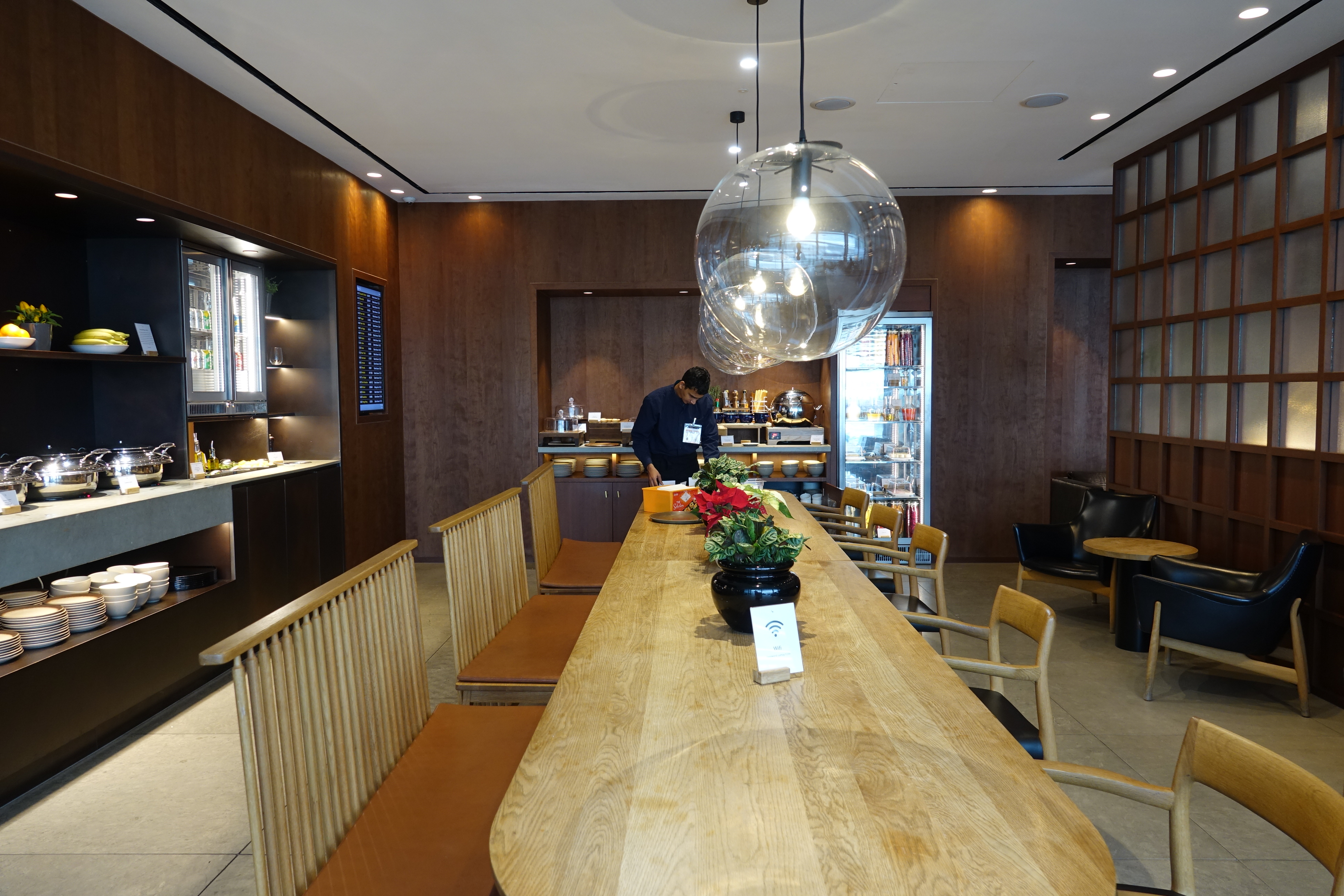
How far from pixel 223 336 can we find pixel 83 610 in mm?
1804

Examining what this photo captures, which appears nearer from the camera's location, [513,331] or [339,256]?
[339,256]

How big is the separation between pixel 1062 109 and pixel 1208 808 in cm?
365

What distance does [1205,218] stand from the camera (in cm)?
462

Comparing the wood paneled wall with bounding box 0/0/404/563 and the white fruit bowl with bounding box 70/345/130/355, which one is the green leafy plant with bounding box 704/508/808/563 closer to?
the wood paneled wall with bounding box 0/0/404/563

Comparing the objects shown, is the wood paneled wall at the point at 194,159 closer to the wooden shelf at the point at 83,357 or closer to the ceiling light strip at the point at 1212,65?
the ceiling light strip at the point at 1212,65

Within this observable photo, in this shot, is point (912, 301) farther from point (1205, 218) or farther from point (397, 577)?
point (397, 577)

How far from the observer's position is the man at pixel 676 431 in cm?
528

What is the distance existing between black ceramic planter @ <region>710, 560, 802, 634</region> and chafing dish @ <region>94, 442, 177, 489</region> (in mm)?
3117

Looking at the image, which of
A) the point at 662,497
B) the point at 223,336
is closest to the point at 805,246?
the point at 662,497

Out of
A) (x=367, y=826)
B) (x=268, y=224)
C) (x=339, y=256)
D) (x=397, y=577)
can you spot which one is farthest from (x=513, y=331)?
(x=367, y=826)

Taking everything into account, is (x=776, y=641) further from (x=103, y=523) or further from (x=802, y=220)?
(x=103, y=523)

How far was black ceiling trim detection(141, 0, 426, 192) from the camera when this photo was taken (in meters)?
3.31

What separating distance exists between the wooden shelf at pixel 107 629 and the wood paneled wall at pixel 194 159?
1714 millimetres

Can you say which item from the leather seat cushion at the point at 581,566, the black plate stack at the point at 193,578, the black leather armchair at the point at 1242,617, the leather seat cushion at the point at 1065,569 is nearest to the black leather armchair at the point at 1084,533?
the leather seat cushion at the point at 1065,569
